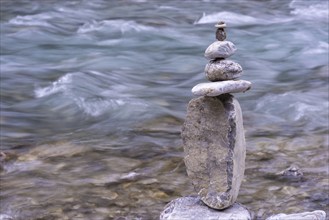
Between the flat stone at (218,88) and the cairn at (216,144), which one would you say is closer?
the flat stone at (218,88)

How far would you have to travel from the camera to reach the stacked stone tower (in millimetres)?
4117

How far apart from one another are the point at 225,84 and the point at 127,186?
2735 mm

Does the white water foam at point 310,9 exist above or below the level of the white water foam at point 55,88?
below

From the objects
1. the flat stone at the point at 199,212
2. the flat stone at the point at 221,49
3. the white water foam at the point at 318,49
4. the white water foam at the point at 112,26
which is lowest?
the white water foam at the point at 318,49

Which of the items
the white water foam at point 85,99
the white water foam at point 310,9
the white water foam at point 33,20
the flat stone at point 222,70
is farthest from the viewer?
the white water foam at point 310,9

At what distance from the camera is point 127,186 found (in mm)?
6461

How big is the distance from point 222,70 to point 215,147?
0.50m

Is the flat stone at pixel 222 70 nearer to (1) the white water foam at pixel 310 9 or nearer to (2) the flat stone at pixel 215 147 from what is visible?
(2) the flat stone at pixel 215 147

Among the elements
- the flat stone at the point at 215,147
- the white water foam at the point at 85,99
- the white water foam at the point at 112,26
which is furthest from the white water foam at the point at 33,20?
the flat stone at the point at 215,147

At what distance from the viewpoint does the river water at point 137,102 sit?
20.6 feet

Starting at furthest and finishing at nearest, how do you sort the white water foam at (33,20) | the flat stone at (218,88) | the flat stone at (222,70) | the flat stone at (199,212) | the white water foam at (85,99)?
the white water foam at (33,20) < the white water foam at (85,99) < the flat stone at (199,212) < the flat stone at (222,70) < the flat stone at (218,88)


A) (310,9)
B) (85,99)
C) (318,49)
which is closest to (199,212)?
(85,99)

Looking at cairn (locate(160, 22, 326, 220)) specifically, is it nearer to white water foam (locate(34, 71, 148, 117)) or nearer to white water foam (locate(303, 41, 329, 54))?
white water foam (locate(34, 71, 148, 117))

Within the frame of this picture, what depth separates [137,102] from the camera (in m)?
9.58
